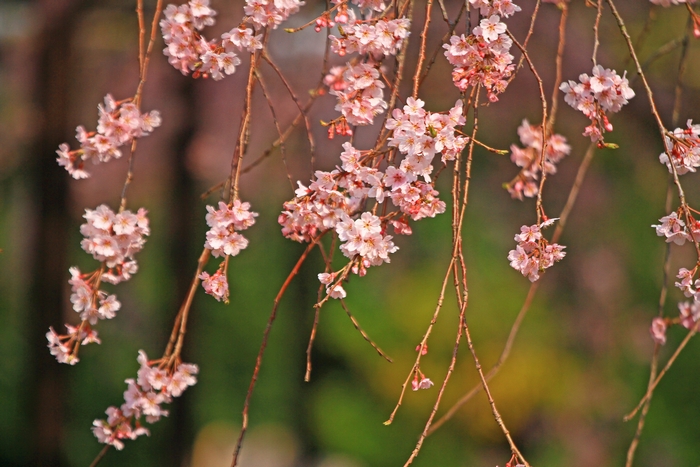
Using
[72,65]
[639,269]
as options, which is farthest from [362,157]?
[639,269]

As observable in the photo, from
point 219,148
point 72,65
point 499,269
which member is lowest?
point 499,269

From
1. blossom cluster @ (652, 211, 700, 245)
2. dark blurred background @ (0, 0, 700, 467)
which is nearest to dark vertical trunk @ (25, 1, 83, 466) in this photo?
dark blurred background @ (0, 0, 700, 467)

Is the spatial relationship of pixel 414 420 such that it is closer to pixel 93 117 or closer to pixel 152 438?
pixel 152 438

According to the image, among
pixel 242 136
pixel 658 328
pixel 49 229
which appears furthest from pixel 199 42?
pixel 49 229

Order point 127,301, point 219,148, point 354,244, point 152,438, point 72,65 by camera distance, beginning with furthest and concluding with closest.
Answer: point 127,301, point 219,148, point 152,438, point 72,65, point 354,244

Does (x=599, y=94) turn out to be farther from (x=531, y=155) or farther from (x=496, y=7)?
(x=531, y=155)

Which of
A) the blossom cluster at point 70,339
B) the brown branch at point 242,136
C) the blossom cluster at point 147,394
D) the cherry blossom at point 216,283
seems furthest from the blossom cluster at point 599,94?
the blossom cluster at point 70,339
